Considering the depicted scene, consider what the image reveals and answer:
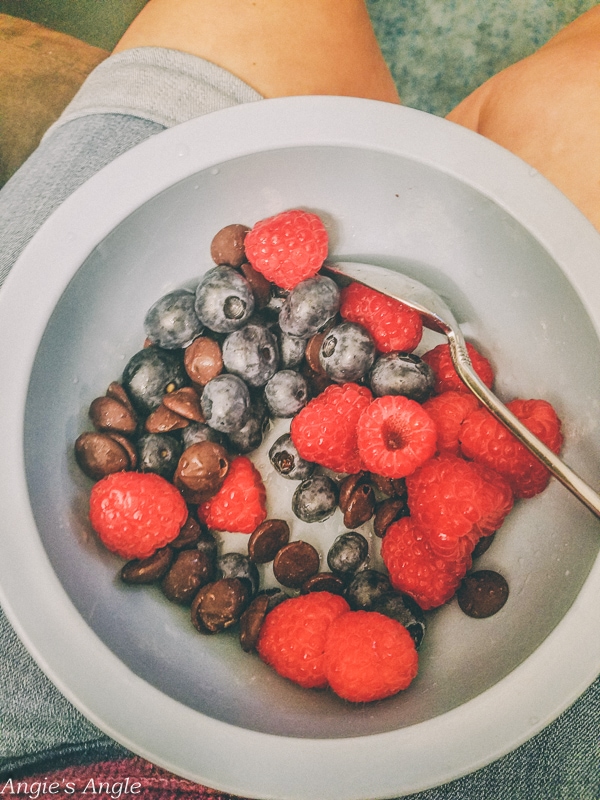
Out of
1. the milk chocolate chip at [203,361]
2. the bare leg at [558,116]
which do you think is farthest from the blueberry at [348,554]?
the bare leg at [558,116]

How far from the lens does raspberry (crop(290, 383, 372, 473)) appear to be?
80cm

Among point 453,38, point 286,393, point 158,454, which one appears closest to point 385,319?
point 286,393

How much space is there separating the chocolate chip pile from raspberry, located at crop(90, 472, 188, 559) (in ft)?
0.08

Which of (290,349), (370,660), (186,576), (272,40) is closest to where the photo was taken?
(370,660)

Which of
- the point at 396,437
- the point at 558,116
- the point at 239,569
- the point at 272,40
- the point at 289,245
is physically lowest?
the point at 239,569

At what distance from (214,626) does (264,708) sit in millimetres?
123

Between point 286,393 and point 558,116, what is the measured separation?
2.15 ft

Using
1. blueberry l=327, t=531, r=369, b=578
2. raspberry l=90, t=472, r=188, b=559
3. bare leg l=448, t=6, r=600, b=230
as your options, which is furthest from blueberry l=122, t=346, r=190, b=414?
bare leg l=448, t=6, r=600, b=230

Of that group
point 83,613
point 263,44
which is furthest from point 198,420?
point 263,44

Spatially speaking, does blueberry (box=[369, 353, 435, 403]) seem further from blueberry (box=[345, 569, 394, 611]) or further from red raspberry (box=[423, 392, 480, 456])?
blueberry (box=[345, 569, 394, 611])

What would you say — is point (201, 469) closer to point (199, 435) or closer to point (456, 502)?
point (199, 435)

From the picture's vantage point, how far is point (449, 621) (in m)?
0.76

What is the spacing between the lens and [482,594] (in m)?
0.73

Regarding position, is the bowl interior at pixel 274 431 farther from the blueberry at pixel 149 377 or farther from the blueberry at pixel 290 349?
the blueberry at pixel 290 349
